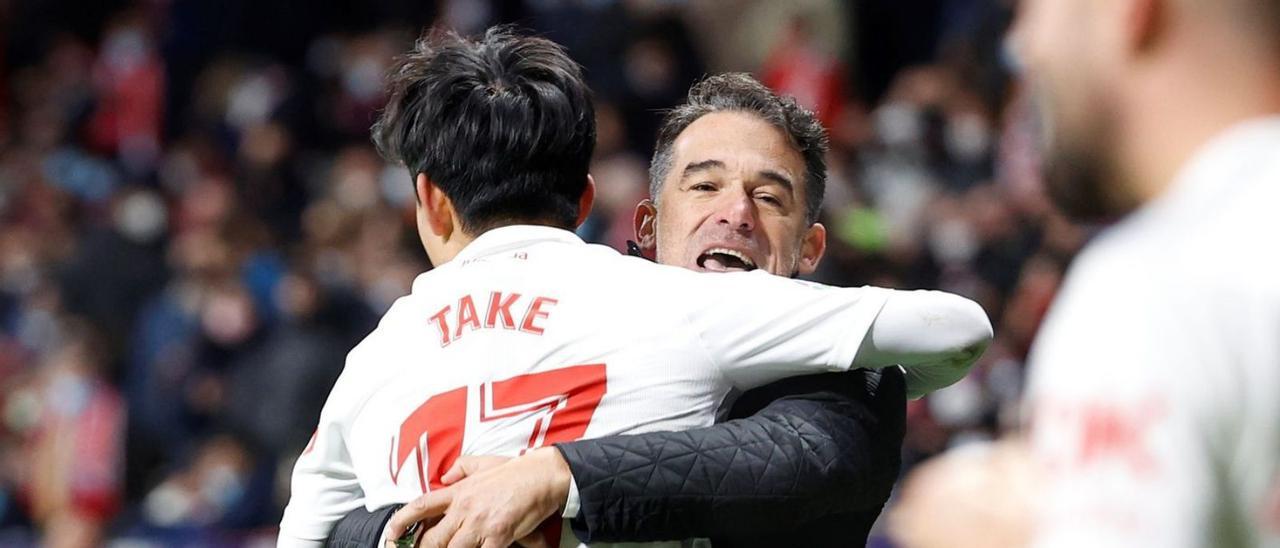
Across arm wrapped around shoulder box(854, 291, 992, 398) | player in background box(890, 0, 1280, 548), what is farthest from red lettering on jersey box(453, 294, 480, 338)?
player in background box(890, 0, 1280, 548)

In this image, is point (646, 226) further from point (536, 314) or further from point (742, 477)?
point (742, 477)

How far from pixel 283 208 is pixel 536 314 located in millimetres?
8427

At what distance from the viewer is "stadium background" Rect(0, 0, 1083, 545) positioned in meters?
8.55

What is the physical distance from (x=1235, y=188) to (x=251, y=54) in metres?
11.0

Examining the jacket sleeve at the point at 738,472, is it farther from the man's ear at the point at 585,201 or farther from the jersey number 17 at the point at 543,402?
the man's ear at the point at 585,201

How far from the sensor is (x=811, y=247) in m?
3.50

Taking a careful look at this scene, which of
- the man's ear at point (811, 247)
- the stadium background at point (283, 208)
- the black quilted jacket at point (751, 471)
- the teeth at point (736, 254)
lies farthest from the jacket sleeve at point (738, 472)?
the stadium background at point (283, 208)

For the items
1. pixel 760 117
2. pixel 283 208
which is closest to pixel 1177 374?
pixel 760 117

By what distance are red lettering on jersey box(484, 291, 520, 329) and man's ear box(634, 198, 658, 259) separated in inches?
36.8

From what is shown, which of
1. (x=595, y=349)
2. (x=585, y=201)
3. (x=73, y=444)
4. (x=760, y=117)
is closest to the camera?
(x=595, y=349)

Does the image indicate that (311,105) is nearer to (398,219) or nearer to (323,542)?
(398,219)

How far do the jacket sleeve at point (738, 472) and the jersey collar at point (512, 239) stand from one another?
399mm

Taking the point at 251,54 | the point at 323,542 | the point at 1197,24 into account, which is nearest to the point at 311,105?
the point at 251,54

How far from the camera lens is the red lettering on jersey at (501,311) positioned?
2662 millimetres
